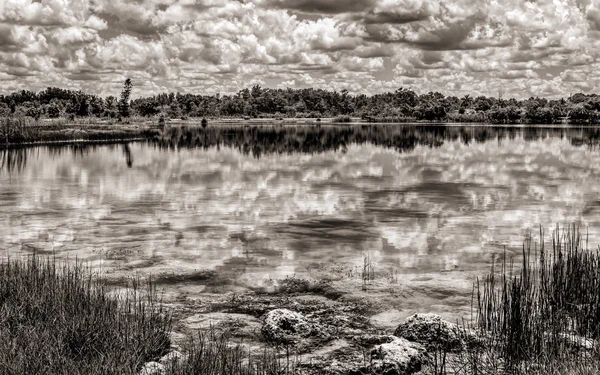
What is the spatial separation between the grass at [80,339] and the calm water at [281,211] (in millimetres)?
4709

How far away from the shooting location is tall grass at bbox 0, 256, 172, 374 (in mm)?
7742

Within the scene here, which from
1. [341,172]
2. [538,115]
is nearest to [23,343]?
[341,172]

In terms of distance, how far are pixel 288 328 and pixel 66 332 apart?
157 inches

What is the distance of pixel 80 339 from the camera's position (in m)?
8.98

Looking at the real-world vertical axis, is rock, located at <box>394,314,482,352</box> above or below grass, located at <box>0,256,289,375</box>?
below

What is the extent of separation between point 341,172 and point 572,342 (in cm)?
3060

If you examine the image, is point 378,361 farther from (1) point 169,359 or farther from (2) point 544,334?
(1) point 169,359

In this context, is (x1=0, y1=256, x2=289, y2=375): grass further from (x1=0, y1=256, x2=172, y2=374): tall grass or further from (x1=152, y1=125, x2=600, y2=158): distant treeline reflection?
(x1=152, y1=125, x2=600, y2=158): distant treeline reflection

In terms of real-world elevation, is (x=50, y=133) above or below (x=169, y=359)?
above

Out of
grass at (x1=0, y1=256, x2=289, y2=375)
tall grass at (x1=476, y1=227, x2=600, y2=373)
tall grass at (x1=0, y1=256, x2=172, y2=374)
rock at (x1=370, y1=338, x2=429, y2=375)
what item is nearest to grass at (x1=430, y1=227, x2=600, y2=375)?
tall grass at (x1=476, y1=227, x2=600, y2=373)

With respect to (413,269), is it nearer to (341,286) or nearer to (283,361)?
(341,286)

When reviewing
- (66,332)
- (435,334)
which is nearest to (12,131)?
(66,332)

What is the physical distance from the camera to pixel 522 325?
996 cm

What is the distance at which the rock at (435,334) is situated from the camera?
406 inches
